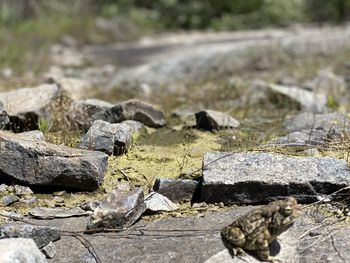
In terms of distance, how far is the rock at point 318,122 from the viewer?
4858 millimetres

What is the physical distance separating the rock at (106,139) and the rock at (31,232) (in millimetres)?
1015

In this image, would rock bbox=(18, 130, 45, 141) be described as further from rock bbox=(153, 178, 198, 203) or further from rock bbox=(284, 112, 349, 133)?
rock bbox=(284, 112, 349, 133)

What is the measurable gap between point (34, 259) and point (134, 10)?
15.2 m

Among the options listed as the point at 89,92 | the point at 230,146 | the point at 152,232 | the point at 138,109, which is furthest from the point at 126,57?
the point at 152,232

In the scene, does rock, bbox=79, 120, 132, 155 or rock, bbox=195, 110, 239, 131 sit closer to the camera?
rock, bbox=79, 120, 132, 155

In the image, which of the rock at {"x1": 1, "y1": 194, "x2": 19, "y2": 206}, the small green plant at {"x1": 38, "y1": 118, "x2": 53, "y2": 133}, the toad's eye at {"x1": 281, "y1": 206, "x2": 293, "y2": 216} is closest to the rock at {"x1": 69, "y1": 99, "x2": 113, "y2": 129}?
the small green plant at {"x1": 38, "y1": 118, "x2": 53, "y2": 133}

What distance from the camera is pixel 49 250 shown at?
10.6ft

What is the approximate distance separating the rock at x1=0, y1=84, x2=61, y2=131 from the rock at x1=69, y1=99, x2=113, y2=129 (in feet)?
0.57

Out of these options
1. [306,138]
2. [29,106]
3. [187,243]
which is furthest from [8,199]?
[306,138]

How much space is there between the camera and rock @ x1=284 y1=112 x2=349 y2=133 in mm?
4858

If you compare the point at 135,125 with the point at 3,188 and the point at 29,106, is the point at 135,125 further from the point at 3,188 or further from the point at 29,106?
the point at 3,188

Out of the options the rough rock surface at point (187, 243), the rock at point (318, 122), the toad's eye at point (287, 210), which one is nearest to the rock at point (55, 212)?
the rough rock surface at point (187, 243)

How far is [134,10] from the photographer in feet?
57.7

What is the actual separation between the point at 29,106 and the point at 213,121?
157 cm
